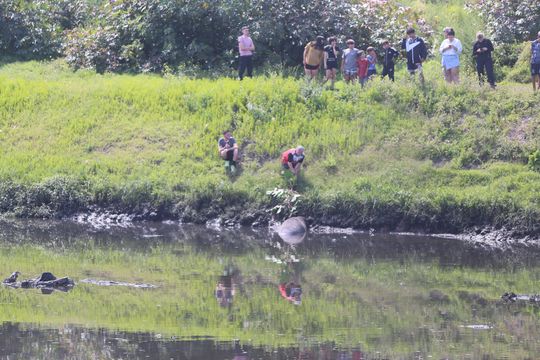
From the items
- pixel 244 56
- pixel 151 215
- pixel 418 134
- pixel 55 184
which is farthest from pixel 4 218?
pixel 418 134

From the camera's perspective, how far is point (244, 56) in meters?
30.3

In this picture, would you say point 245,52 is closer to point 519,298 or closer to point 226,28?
point 226,28

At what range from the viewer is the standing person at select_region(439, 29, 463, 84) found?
93.0ft

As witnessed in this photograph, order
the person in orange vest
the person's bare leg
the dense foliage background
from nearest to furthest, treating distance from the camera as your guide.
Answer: the person in orange vest < the person's bare leg < the dense foliage background

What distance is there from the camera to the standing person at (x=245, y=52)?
98.3 feet

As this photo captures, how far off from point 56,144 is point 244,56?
505 cm

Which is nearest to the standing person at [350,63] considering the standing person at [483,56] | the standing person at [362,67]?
the standing person at [362,67]

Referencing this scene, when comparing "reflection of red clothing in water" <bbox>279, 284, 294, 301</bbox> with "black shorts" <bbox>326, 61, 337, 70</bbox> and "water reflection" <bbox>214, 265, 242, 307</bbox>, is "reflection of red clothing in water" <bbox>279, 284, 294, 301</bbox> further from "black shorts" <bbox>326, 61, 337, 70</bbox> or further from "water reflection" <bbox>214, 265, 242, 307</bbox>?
"black shorts" <bbox>326, 61, 337, 70</bbox>

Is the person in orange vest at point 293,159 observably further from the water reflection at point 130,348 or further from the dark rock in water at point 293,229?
the water reflection at point 130,348

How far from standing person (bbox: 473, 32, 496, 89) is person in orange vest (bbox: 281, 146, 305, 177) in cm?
491

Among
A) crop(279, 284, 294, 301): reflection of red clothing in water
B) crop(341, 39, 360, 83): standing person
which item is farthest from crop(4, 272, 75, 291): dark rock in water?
crop(341, 39, 360, 83): standing person

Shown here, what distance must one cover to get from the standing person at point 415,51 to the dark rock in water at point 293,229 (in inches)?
196

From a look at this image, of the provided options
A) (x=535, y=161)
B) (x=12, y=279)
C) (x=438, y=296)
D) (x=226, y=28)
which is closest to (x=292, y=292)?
(x=438, y=296)

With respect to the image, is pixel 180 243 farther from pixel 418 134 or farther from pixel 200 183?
pixel 418 134
